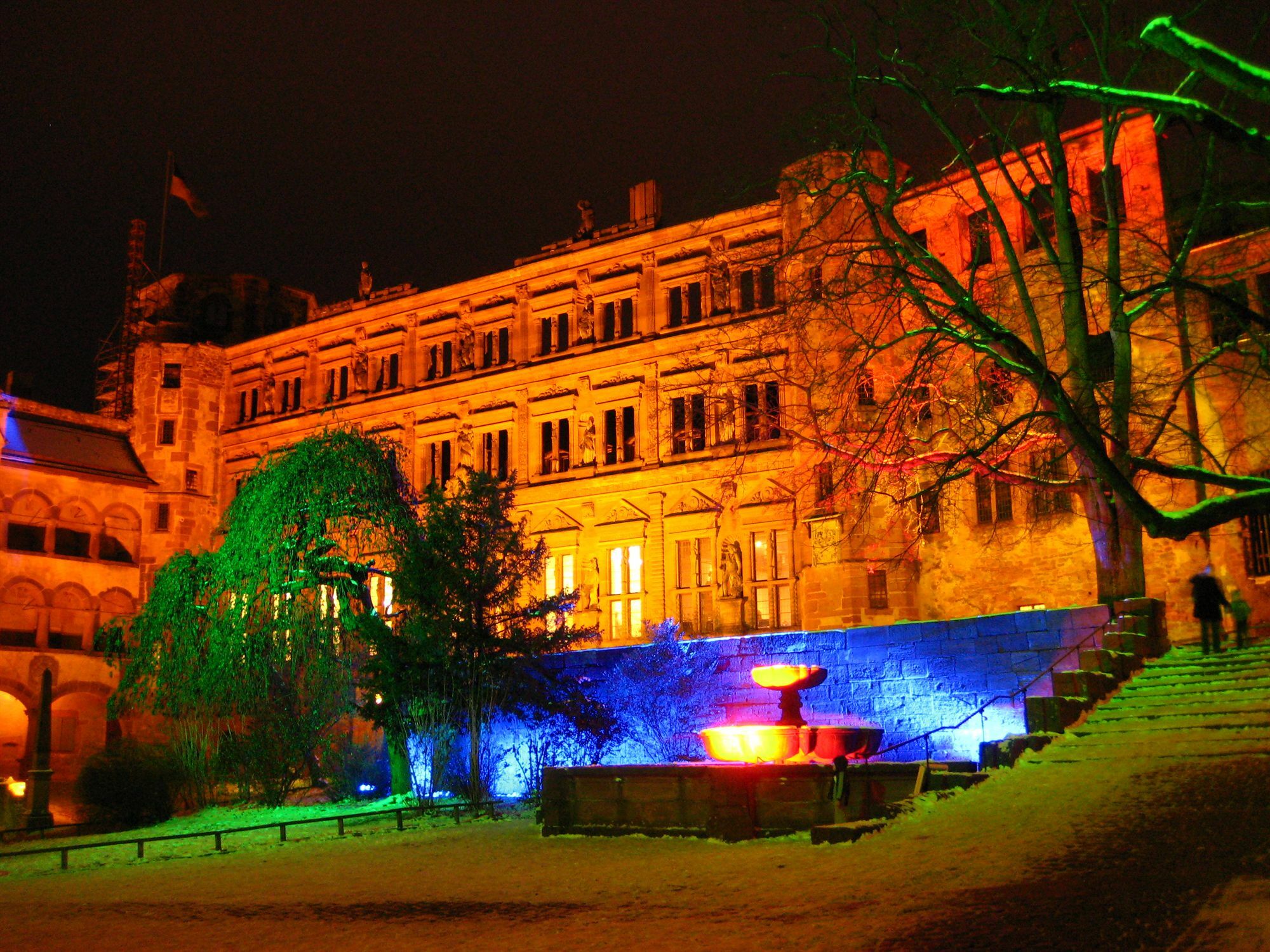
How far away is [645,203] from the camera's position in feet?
107

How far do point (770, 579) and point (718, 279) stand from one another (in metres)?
7.78

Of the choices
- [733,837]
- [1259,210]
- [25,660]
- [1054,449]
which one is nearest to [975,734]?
[1054,449]

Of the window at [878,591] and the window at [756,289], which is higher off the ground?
the window at [756,289]

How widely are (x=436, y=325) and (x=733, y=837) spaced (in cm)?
2452

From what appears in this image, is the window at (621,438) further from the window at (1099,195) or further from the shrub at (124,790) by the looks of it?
the shrub at (124,790)

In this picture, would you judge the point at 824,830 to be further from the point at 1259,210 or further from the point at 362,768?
the point at 362,768

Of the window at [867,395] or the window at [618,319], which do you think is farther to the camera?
the window at [618,319]

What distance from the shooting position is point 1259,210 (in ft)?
48.0

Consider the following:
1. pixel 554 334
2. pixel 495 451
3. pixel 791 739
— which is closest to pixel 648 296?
pixel 554 334

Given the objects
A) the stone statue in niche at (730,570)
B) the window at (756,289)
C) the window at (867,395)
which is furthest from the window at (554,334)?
the window at (867,395)

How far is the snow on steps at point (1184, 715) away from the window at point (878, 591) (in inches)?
385

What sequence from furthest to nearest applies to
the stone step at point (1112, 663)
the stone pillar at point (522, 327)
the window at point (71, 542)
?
the window at point (71, 542), the stone pillar at point (522, 327), the stone step at point (1112, 663)

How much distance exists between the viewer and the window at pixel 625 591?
98.2ft

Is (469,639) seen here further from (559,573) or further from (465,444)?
(465,444)
